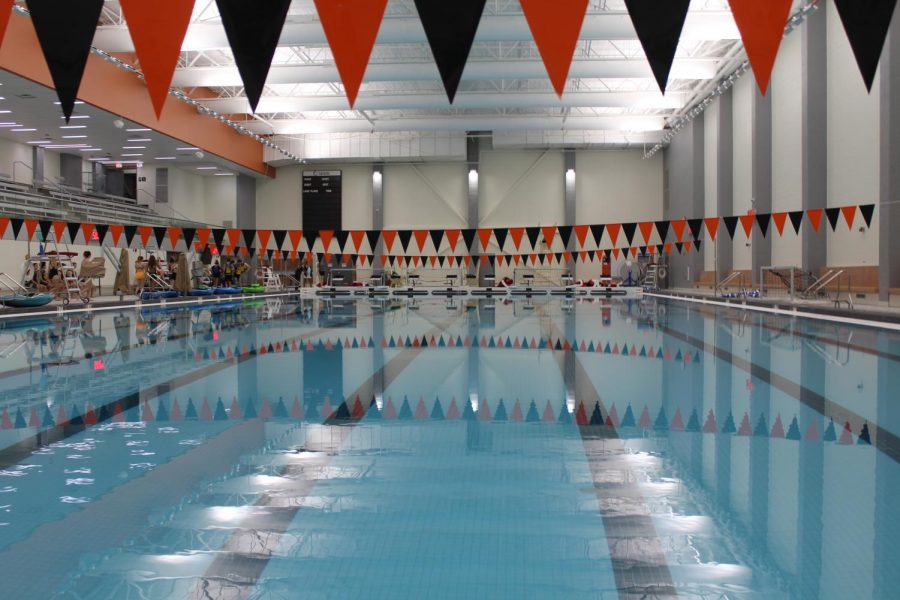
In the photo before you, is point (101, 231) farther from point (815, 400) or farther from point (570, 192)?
point (570, 192)

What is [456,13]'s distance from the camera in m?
3.42

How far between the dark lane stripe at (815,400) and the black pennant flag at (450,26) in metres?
2.55

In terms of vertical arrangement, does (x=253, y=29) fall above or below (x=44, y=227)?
above

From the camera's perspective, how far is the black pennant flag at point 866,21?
333 cm

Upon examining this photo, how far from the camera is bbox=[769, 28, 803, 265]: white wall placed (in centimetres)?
1448

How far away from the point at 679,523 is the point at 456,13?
260 centimetres

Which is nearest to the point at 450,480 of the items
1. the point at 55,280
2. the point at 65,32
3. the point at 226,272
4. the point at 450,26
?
the point at 450,26

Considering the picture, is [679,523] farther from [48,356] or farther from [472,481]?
[48,356]

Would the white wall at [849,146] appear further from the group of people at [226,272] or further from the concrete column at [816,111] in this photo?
the group of people at [226,272]

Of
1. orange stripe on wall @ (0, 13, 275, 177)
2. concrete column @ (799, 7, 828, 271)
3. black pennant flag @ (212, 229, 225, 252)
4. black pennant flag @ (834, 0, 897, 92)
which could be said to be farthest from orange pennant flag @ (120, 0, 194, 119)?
concrete column @ (799, 7, 828, 271)

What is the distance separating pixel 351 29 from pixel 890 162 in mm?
9927

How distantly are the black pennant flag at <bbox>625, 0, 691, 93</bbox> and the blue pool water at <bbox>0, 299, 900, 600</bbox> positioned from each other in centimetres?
191

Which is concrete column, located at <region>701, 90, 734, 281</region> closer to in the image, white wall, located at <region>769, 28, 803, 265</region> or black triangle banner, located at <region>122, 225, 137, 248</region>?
white wall, located at <region>769, 28, 803, 265</region>

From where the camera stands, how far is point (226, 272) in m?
20.2
